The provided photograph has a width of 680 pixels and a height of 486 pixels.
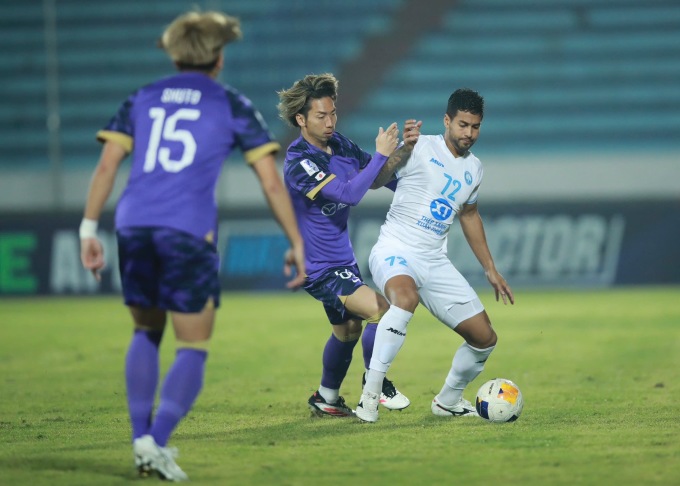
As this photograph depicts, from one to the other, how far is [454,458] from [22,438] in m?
2.22

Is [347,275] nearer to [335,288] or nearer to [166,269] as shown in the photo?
[335,288]

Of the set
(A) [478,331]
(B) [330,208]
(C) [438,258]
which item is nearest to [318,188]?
(B) [330,208]

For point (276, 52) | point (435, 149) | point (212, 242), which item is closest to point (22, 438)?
point (212, 242)

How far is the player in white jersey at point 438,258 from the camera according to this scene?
6.04 meters

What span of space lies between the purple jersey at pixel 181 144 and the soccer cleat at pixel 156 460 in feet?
2.79

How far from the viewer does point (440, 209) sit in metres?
6.37

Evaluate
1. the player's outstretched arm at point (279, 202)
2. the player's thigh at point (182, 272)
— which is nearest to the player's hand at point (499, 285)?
the player's outstretched arm at point (279, 202)

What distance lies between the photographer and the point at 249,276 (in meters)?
15.9

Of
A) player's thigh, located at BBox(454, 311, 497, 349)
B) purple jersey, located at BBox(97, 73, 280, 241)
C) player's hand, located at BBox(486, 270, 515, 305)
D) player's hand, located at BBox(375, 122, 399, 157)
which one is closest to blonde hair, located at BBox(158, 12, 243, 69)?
purple jersey, located at BBox(97, 73, 280, 241)

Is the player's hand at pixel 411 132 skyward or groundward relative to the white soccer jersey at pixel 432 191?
skyward

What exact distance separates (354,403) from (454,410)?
0.83m

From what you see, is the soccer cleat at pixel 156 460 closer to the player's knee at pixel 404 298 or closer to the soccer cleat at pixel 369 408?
the soccer cleat at pixel 369 408

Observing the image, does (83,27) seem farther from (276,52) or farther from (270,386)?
(270,386)

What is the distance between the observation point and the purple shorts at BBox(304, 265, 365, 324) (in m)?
6.23
